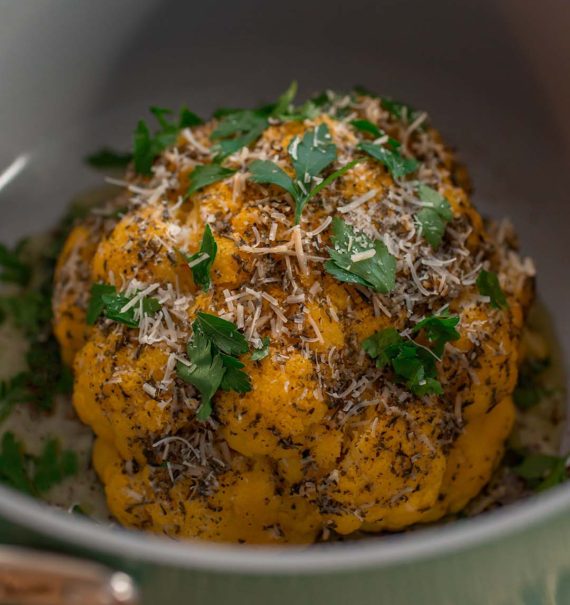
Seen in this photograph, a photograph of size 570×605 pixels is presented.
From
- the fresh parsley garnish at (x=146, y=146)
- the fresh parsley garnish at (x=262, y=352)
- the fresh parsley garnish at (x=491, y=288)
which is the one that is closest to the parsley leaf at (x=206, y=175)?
the fresh parsley garnish at (x=146, y=146)

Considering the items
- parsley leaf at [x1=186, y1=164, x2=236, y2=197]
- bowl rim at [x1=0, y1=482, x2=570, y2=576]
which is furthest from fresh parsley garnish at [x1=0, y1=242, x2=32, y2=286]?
bowl rim at [x1=0, y1=482, x2=570, y2=576]

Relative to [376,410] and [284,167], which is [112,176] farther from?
[376,410]

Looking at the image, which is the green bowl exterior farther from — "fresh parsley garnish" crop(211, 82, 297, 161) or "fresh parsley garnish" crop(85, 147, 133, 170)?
"fresh parsley garnish" crop(85, 147, 133, 170)

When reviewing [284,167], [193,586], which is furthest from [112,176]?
[193,586]

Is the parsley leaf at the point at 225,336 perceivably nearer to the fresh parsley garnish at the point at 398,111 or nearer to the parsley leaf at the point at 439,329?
the parsley leaf at the point at 439,329

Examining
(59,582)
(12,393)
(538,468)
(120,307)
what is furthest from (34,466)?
(538,468)
